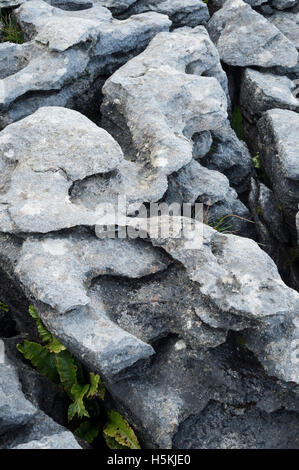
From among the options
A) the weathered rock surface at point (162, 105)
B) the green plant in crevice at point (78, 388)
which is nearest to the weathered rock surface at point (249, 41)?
the weathered rock surface at point (162, 105)

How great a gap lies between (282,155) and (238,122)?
91.8 inches

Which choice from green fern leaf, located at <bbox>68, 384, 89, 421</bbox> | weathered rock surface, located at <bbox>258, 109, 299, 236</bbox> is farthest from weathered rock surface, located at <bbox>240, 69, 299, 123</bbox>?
green fern leaf, located at <bbox>68, 384, 89, 421</bbox>

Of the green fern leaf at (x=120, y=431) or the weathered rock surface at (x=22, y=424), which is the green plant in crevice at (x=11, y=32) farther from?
the green fern leaf at (x=120, y=431)

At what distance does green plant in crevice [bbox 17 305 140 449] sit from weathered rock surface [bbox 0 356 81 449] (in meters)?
0.52

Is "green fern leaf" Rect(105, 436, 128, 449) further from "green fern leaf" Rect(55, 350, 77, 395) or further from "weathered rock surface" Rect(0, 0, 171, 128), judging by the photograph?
"weathered rock surface" Rect(0, 0, 171, 128)

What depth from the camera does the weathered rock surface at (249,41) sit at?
38.0 feet

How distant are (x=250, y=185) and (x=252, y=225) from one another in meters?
0.96

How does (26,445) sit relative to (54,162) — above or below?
below

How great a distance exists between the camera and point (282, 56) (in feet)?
38.2

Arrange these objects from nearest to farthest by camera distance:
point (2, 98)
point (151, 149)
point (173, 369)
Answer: point (173, 369)
point (151, 149)
point (2, 98)

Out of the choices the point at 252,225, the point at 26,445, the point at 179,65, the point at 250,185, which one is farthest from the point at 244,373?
the point at 179,65

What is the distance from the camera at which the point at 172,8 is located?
11.9 metres

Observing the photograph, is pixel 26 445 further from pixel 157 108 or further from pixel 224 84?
pixel 224 84

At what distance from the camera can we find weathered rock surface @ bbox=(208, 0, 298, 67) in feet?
38.0
